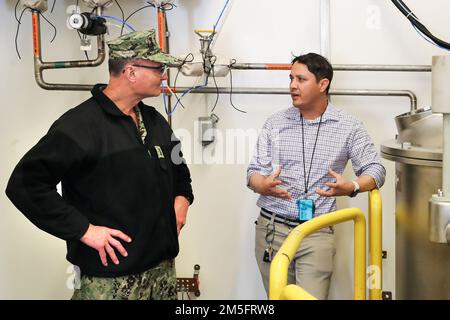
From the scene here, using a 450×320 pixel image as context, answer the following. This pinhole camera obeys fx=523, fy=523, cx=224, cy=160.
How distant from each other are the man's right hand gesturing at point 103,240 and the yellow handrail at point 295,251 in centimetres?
53

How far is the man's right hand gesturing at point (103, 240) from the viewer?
1.43m

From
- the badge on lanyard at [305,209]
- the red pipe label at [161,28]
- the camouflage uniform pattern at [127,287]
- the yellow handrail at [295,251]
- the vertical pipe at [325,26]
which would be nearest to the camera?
the yellow handrail at [295,251]

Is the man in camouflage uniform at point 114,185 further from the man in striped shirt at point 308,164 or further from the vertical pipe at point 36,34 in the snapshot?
the vertical pipe at point 36,34

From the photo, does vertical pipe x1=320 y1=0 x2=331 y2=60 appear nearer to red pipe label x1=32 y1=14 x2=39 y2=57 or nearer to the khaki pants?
the khaki pants

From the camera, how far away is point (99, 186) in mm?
1489

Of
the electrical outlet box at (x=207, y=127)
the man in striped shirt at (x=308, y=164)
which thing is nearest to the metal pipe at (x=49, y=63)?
the electrical outlet box at (x=207, y=127)

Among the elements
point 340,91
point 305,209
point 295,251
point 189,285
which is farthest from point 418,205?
point 189,285

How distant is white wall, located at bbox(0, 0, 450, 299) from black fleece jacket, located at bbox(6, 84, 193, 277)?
84 cm

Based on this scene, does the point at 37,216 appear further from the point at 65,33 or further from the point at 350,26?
the point at 350,26

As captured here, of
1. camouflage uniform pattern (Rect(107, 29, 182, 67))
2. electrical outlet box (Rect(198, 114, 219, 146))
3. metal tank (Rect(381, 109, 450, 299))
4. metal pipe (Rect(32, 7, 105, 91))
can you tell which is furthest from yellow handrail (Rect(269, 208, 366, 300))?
metal pipe (Rect(32, 7, 105, 91))

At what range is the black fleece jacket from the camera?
55.1 inches

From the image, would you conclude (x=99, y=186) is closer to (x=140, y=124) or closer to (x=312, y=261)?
(x=140, y=124)

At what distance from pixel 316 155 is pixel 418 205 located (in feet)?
1.63
